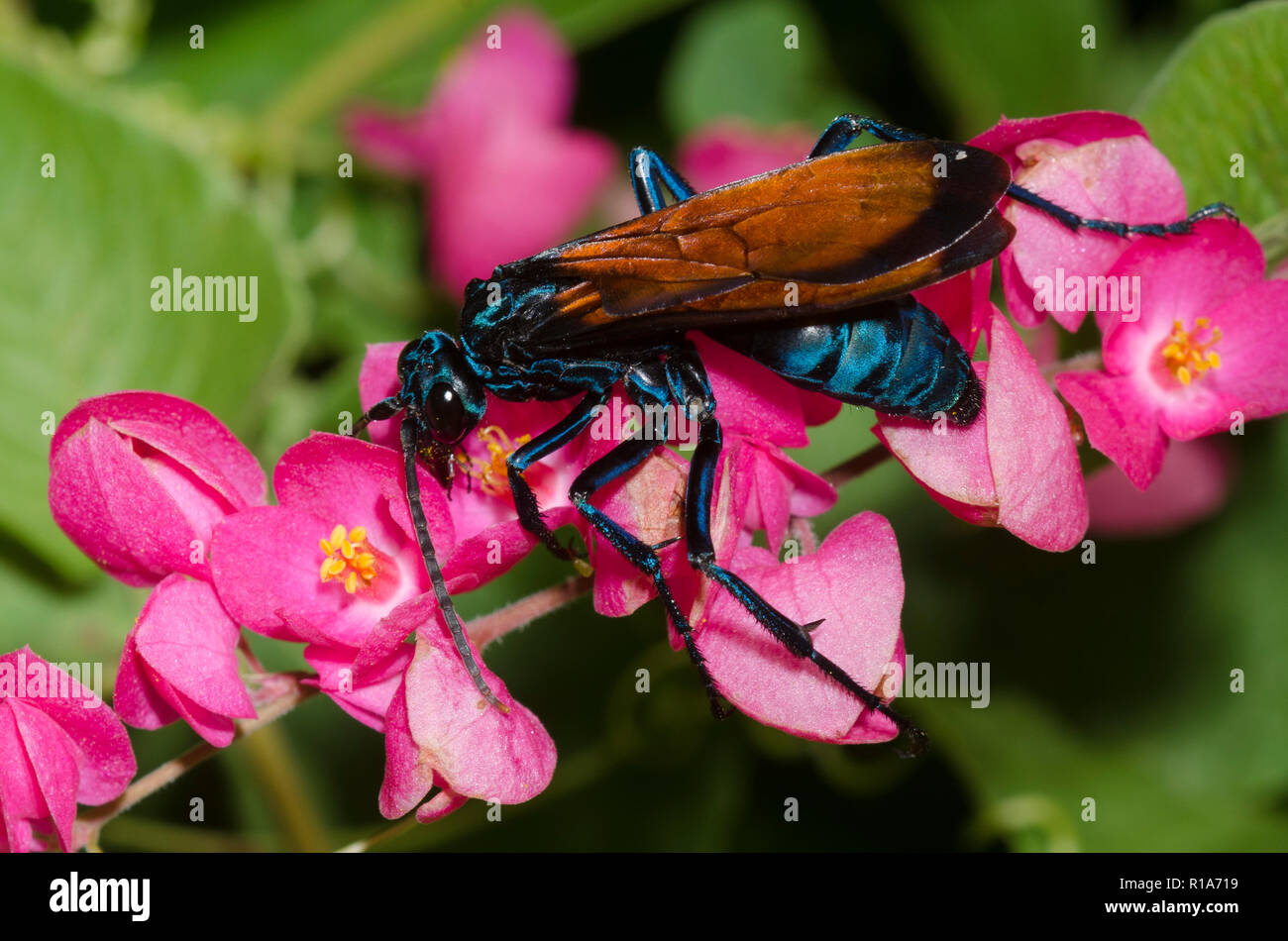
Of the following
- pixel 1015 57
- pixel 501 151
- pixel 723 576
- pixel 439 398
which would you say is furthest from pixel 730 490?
pixel 1015 57

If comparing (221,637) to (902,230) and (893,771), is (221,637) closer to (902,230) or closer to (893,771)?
(902,230)

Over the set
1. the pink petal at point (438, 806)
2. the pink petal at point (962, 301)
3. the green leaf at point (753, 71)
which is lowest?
the pink petal at point (438, 806)

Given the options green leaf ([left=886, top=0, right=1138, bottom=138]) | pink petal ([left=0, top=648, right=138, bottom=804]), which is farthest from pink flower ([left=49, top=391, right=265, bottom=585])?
green leaf ([left=886, top=0, right=1138, bottom=138])

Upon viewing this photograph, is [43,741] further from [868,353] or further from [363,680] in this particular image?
[868,353]

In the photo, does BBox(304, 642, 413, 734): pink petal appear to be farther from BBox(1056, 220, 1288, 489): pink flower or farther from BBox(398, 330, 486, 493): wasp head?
BBox(1056, 220, 1288, 489): pink flower

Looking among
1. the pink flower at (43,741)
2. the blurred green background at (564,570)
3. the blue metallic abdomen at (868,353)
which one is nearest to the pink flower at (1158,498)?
the blurred green background at (564,570)

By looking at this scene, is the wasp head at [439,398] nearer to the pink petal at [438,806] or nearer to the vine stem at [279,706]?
the vine stem at [279,706]

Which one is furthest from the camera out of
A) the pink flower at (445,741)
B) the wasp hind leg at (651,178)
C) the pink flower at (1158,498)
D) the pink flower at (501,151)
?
the pink flower at (501,151)
